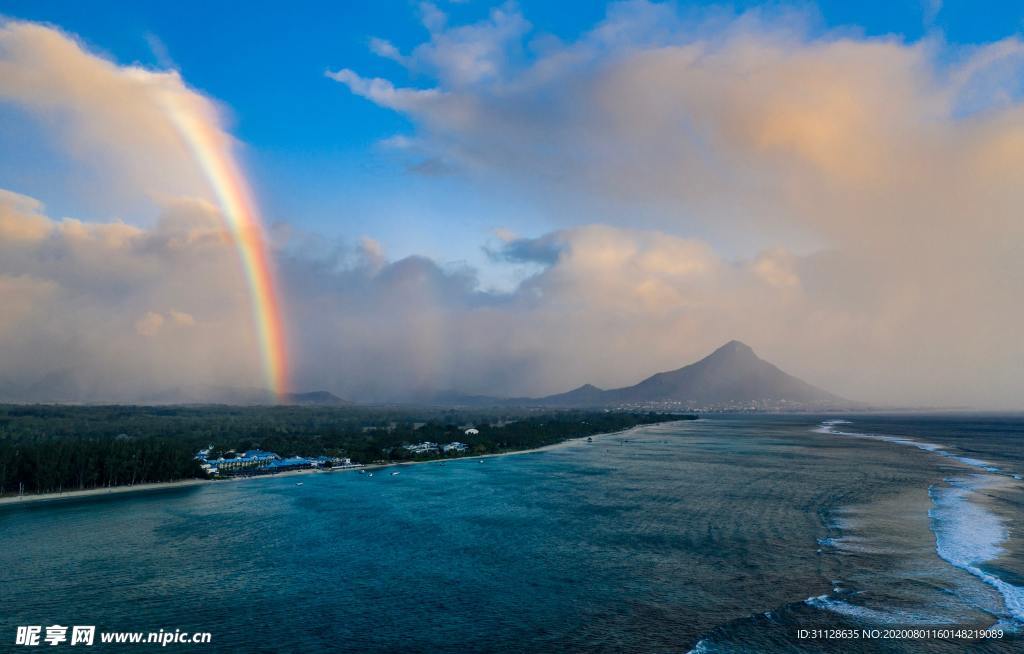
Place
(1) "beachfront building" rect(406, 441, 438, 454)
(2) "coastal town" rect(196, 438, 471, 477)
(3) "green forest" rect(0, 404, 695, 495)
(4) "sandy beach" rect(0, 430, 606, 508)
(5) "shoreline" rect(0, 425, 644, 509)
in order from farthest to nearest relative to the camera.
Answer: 1. (1) "beachfront building" rect(406, 441, 438, 454)
2. (2) "coastal town" rect(196, 438, 471, 477)
3. (3) "green forest" rect(0, 404, 695, 495)
4. (4) "sandy beach" rect(0, 430, 606, 508)
5. (5) "shoreline" rect(0, 425, 644, 509)

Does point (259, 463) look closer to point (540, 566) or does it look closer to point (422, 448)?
point (422, 448)

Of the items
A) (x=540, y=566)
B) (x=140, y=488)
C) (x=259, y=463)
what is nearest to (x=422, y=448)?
(x=259, y=463)

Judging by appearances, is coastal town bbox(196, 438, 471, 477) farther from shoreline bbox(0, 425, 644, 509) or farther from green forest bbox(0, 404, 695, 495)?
green forest bbox(0, 404, 695, 495)

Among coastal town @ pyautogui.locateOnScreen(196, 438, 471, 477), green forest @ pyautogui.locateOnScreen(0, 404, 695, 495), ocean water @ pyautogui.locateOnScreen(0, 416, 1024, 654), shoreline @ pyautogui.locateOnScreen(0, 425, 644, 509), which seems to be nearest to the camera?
ocean water @ pyautogui.locateOnScreen(0, 416, 1024, 654)

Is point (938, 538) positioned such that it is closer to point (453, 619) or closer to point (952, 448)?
point (453, 619)

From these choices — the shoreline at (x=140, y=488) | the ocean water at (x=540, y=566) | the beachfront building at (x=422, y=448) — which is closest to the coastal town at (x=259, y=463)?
the shoreline at (x=140, y=488)

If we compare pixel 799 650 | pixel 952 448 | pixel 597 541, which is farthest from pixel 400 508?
pixel 952 448

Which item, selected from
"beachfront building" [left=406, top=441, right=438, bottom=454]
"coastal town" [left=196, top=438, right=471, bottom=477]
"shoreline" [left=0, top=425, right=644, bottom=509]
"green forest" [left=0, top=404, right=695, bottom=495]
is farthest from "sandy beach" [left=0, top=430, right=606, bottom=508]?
"beachfront building" [left=406, top=441, right=438, bottom=454]

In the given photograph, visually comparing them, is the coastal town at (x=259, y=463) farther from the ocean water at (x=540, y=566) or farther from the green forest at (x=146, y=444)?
the ocean water at (x=540, y=566)
